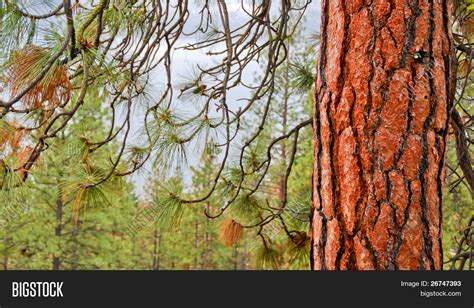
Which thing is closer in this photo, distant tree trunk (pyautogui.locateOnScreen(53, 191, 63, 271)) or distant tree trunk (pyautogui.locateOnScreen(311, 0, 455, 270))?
distant tree trunk (pyautogui.locateOnScreen(311, 0, 455, 270))

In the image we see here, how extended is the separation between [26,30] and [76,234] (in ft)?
26.2

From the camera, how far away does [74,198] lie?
1885mm

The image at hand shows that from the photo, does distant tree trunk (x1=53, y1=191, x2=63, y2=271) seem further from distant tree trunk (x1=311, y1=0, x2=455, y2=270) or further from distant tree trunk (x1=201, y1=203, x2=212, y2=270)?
distant tree trunk (x1=311, y1=0, x2=455, y2=270)

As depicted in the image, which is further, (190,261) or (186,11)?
(190,261)

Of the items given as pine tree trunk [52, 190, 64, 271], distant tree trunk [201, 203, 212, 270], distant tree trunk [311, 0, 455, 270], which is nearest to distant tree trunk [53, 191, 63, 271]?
pine tree trunk [52, 190, 64, 271]

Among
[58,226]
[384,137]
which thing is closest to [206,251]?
[58,226]

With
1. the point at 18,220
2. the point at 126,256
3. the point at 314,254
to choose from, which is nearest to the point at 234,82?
the point at 314,254

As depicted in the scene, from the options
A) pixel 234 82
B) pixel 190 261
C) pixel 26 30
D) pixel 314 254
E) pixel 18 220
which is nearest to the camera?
pixel 314 254

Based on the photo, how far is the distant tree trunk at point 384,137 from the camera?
1105mm

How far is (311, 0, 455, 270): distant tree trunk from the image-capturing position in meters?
1.11

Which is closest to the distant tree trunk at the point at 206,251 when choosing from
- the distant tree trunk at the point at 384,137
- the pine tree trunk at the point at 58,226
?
the pine tree trunk at the point at 58,226

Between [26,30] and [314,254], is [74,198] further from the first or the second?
[314,254]
